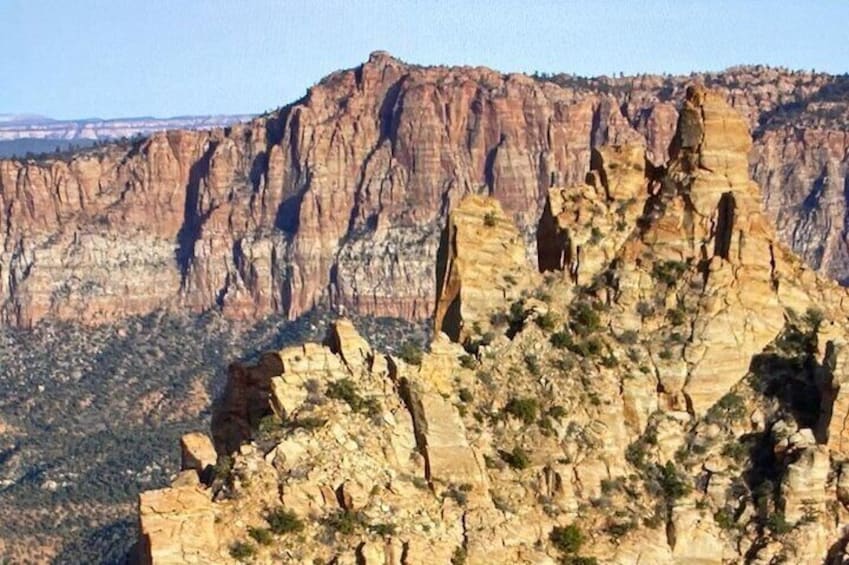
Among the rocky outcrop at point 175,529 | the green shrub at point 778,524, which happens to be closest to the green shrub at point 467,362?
the green shrub at point 778,524

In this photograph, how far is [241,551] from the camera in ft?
168

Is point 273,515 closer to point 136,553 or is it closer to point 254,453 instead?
point 254,453

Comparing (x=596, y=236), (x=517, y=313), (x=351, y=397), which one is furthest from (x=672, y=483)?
(x=351, y=397)

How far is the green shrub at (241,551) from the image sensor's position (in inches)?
2015

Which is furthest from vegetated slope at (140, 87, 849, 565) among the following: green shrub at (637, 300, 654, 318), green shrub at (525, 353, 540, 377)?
green shrub at (525, 353, 540, 377)

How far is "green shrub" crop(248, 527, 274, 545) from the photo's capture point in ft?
169

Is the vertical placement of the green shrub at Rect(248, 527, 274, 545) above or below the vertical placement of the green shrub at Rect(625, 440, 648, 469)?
below

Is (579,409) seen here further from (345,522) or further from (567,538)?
(345,522)

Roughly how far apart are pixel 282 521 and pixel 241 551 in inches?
→ 71.1

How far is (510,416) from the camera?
60.8 metres

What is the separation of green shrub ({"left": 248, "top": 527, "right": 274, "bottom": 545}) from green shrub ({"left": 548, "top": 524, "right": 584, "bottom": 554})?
35.7ft

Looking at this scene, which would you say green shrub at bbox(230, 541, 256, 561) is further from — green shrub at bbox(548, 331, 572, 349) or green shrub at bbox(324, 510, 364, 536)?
green shrub at bbox(548, 331, 572, 349)

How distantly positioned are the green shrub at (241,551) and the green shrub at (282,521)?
1.12m

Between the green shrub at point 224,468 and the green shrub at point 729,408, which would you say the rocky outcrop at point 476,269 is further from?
the green shrub at point 224,468
